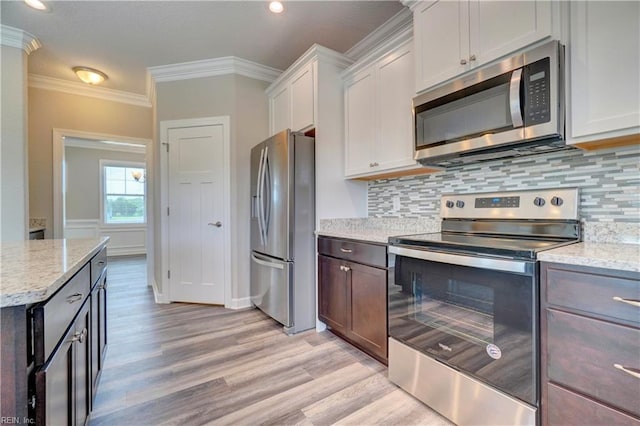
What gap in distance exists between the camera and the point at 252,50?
304cm

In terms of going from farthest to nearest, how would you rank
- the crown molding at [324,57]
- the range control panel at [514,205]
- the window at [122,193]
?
the window at [122,193], the crown molding at [324,57], the range control panel at [514,205]

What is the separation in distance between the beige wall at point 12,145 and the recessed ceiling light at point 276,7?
8.43ft

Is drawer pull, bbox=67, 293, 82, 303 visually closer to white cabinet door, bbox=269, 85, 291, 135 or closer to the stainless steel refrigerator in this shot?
the stainless steel refrigerator

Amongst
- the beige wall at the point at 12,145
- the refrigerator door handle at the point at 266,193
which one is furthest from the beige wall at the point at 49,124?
the refrigerator door handle at the point at 266,193

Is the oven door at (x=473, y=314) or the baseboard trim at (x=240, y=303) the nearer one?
the oven door at (x=473, y=314)

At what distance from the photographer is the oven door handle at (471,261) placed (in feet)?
3.92

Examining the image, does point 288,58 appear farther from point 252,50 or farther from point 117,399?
point 117,399

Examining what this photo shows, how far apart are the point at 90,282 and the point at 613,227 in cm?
256

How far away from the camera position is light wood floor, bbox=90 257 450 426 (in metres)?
1.52

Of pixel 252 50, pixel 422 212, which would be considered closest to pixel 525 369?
pixel 422 212

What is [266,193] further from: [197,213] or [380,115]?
[380,115]

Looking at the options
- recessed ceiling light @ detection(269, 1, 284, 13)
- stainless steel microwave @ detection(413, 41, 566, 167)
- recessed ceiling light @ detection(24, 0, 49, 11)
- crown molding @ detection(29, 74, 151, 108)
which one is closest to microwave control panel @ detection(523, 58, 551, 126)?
stainless steel microwave @ detection(413, 41, 566, 167)

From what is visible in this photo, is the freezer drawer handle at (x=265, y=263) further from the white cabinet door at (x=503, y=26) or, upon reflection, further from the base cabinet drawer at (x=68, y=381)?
the white cabinet door at (x=503, y=26)

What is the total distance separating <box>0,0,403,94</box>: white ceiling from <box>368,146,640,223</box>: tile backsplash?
154 centimetres
